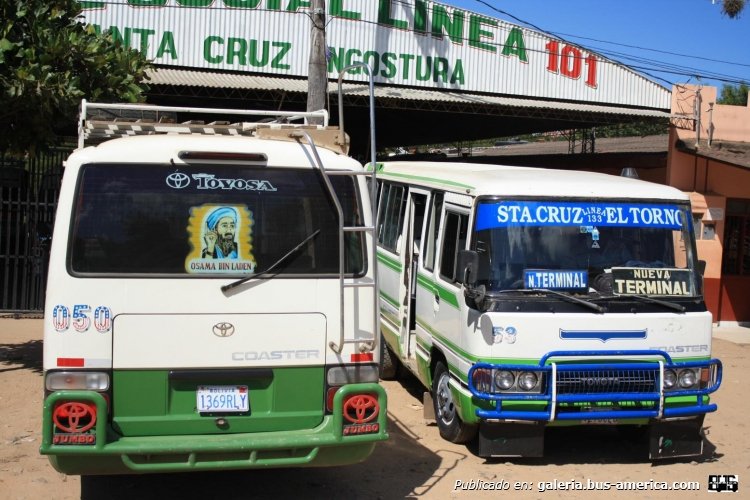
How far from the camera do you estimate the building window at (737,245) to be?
14.8m

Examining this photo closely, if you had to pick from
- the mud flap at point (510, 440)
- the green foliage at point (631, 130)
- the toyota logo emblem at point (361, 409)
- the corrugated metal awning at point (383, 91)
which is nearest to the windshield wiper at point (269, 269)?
the toyota logo emblem at point (361, 409)

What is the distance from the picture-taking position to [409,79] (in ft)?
55.0

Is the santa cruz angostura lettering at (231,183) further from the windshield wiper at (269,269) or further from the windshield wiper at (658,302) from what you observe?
the windshield wiper at (658,302)

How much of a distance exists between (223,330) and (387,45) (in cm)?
1266

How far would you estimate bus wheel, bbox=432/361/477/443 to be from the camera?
682cm

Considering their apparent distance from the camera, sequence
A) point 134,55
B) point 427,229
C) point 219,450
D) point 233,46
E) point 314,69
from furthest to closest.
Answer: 1. point 233,46
2. point 314,69
3. point 134,55
4. point 427,229
5. point 219,450

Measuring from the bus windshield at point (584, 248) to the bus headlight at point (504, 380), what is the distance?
65cm

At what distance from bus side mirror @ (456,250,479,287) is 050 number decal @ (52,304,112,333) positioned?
9.05ft

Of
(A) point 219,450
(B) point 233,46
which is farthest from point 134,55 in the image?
(B) point 233,46

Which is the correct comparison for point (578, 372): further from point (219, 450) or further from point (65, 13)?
point (65, 13)

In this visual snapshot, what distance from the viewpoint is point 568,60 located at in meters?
17.7

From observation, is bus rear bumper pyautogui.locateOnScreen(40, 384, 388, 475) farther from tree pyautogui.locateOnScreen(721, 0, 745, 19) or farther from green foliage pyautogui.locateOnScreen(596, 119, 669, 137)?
green foliage pyautogui.locateOnScreen(596, 119, 669, 137)

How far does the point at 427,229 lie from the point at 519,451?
2518 millimetres

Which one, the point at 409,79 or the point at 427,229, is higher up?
the point at 409,79
